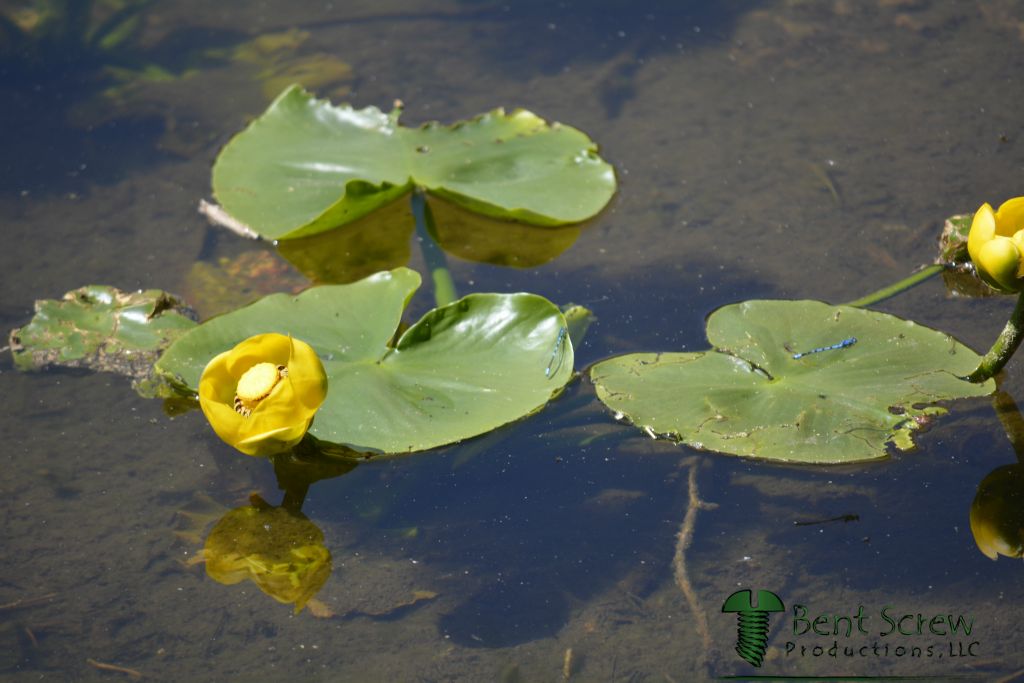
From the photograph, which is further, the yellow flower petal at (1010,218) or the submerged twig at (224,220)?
the submerged twig at (224,220)

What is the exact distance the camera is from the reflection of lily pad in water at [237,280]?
2.93m

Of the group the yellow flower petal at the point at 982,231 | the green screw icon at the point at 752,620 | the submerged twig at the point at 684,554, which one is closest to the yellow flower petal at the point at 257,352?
the submerged twig at the point at 684,554

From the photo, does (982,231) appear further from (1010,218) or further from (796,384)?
(796,384)

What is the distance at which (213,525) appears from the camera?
232cm

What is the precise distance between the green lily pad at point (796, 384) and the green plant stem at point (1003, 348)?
0.04 meters

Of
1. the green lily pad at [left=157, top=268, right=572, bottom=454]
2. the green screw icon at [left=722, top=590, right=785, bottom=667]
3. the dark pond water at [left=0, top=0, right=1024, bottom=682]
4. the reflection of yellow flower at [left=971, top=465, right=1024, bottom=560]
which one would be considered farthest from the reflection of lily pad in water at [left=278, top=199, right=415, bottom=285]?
the reflection of yellow flower at [left=971, top=465, right=1024, bottom=560]

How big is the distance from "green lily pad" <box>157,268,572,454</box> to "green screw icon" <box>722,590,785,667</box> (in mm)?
592

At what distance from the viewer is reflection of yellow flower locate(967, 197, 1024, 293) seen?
6.74 feet

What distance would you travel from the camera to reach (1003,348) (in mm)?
2260

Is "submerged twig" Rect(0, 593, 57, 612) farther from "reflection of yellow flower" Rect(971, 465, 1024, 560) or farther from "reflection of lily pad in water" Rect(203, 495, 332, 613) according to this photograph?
"reflection of yellow flower" Rect(971, 465, 1024, 560)

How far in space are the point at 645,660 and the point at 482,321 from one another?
88cm

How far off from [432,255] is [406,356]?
64 centimetres

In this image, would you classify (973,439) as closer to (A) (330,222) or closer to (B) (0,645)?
(A) (330,222)

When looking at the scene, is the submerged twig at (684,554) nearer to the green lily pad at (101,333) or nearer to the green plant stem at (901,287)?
the green plant stem at (901,287)
